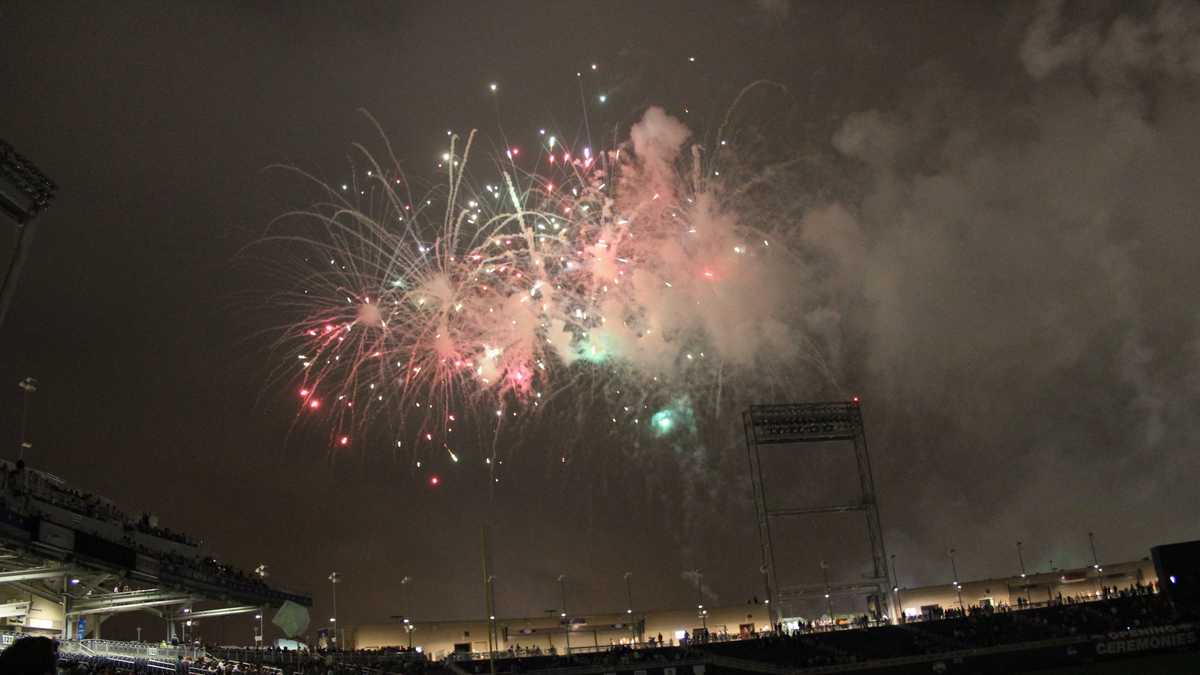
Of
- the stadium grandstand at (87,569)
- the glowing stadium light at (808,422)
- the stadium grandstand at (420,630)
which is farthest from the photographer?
the glowing stadium light at (808,422)

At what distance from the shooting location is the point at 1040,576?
61.8 meters

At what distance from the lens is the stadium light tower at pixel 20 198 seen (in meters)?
20.6

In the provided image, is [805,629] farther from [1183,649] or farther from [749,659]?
[1183,649]

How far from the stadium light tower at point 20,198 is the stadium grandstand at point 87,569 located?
270 inches

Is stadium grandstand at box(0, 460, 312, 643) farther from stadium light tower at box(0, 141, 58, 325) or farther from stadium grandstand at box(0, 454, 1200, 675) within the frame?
stadium light tower at box(0, 141, 58, 325)

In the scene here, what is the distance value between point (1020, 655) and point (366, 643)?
33969mm

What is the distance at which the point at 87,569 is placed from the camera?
2905 cm

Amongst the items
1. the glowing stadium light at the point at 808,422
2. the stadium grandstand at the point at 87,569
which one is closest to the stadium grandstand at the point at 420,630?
the stadium grandstand at the point at 87,569

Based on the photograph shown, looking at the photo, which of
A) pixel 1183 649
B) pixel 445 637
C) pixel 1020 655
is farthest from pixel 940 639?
pixel 445 637

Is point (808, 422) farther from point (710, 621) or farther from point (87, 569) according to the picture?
point (87, 569)

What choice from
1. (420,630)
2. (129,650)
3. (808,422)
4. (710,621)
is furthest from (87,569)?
(710,621)

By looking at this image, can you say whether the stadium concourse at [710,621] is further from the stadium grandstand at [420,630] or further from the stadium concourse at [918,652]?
the stadium concourse at [918,652]

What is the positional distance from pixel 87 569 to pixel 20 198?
13.5m

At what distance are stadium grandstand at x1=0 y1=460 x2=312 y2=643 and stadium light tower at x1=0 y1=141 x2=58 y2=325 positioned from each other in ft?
22.5
